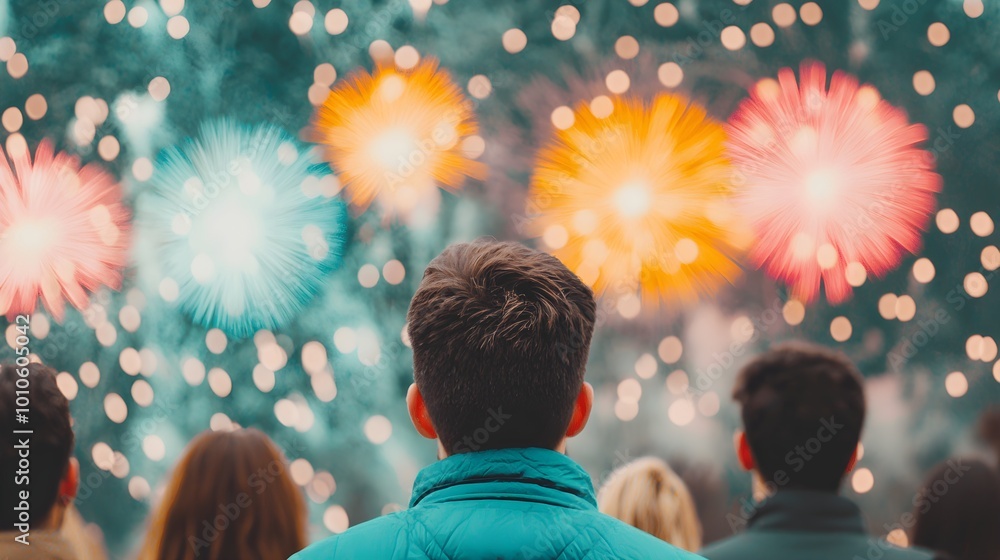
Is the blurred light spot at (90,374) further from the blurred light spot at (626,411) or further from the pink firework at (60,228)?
the blurred light spot at (626,411)

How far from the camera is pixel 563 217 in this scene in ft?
12.9

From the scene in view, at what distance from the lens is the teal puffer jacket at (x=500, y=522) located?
2.22 feet

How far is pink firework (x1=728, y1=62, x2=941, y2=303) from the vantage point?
12.6 feet

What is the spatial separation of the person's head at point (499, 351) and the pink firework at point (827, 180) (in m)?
3.22

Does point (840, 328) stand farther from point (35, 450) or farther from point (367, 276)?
point (35, 450)

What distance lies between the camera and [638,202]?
386cm

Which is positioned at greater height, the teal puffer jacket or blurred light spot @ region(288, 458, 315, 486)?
the teal puffer jacket

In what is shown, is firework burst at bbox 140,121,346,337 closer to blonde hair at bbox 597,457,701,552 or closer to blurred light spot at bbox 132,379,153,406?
blurred light spot at bbox 132,379,153,406

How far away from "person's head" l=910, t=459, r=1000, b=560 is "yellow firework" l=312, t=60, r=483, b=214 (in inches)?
111

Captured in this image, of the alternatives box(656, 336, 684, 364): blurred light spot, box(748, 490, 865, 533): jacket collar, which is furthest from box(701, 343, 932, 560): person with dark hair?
box(656, 336, 684, 364): blurred light spot

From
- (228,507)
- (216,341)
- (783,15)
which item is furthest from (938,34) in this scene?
(228,507)

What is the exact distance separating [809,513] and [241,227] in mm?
3263

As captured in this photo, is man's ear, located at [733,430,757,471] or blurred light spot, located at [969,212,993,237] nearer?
man's ear, located at [733,430,757,471]

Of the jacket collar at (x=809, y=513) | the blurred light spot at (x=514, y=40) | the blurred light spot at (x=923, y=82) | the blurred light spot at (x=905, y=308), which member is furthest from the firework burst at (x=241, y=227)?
the jacket collar at (x=809, y=513)
